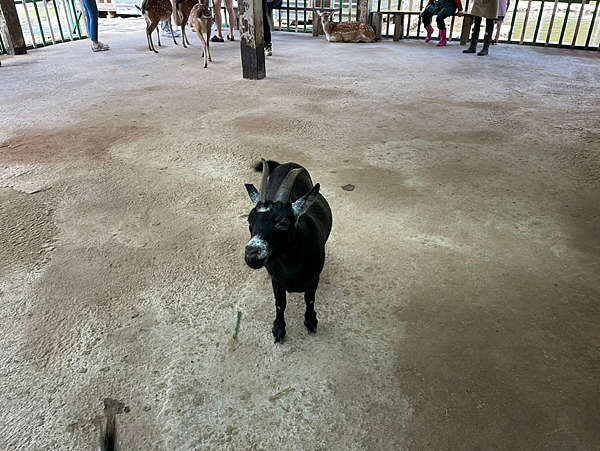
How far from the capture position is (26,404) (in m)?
1.92

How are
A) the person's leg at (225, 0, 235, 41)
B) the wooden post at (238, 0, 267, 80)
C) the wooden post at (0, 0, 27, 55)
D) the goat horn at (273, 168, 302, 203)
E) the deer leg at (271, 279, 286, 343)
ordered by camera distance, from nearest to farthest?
the goat horn at (273, 168, 302, 203)
the deer leg at (271, 279, 286, 343)
the wooden post at (238, 0, 267, 80)
the wooden post at (0, 0, 27, 55)
the person's leg at (225, 0, 235, 41)

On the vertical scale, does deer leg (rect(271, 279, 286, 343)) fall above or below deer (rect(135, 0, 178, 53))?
below

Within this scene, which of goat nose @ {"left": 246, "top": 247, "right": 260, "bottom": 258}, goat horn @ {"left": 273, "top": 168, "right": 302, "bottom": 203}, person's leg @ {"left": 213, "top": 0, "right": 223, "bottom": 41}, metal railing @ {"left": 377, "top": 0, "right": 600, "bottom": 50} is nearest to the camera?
goat nose @ {"left": 246, "top": 247, "right": 260, "bottom": 258}

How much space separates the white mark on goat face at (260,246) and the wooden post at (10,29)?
383 inches

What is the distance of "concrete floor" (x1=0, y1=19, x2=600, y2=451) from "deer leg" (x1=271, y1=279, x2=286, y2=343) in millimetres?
67

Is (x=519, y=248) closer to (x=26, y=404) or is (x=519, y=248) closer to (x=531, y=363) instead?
(x=531, y=363)

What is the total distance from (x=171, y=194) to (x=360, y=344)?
2160 mm

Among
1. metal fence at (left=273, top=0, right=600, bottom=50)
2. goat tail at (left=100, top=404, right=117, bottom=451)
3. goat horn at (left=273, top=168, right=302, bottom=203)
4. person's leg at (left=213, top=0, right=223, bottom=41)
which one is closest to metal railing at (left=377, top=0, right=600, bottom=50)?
metal fence at (left=273, top=0, right=600, bottom=50)

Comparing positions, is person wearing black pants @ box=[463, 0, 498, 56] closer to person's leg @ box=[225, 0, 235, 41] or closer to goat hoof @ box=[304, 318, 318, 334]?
person's leg @ box=[225, 0, 235, 41]

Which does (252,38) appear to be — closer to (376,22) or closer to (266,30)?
(266,30)

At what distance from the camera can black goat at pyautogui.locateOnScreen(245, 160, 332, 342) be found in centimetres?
171

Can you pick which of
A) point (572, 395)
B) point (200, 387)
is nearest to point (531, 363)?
point (572, 395)

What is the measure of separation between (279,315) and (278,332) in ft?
0.28

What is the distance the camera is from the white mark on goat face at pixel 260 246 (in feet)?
5.41
